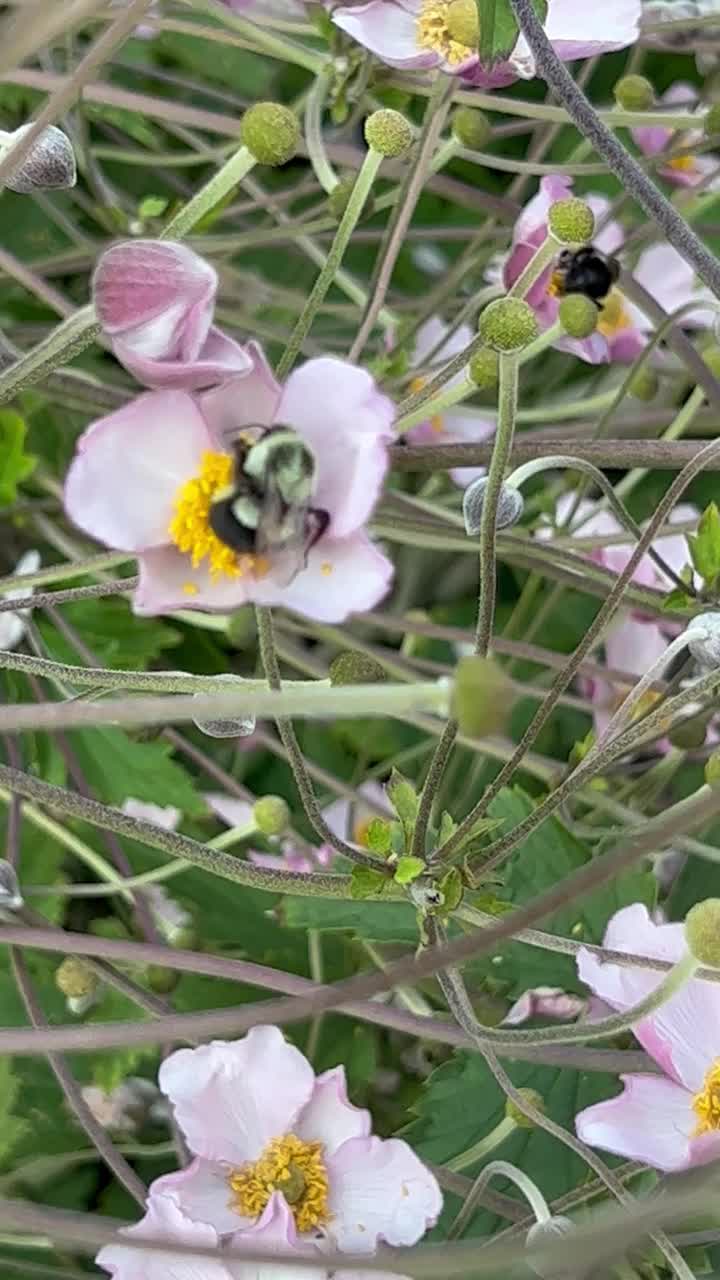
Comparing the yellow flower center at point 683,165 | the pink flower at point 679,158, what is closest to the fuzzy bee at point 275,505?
the pink flower at point 679,158

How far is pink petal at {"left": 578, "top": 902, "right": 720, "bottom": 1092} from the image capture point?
2.94 ft

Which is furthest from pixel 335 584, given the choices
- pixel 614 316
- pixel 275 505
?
pixel 614 316

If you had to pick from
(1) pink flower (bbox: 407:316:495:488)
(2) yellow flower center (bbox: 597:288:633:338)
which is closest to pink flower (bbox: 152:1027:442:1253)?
(1) pink flower (bbox: 407:316:495:488)

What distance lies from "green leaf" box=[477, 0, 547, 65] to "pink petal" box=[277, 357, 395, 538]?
0.75ft

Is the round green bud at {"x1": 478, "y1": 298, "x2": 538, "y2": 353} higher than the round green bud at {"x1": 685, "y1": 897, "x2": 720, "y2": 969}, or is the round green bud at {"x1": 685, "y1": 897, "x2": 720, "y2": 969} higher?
the round green bud at {"x1": 478, "y1": 298, "x2": 538, "y2": 353}

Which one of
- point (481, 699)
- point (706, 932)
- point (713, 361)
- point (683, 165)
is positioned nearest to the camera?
point (481, 699)

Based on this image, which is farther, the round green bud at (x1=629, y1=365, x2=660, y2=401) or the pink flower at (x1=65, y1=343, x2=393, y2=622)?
the round green bud at (x1=629, y1=365, x2=660, y2=401)

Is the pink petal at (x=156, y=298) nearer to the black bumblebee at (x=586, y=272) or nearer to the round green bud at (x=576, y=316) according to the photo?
the round green bud at (x=576, y=316)

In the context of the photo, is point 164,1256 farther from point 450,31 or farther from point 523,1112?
point 450,31

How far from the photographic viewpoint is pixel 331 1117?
3.21ft

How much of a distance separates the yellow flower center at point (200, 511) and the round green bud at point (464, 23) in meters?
0.33

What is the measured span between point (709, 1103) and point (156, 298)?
0.57m

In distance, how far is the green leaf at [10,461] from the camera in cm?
109

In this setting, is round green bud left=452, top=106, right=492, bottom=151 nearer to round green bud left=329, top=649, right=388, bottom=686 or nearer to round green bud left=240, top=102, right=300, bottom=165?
round green bud left=240, top=102, right=300, bottom=165
